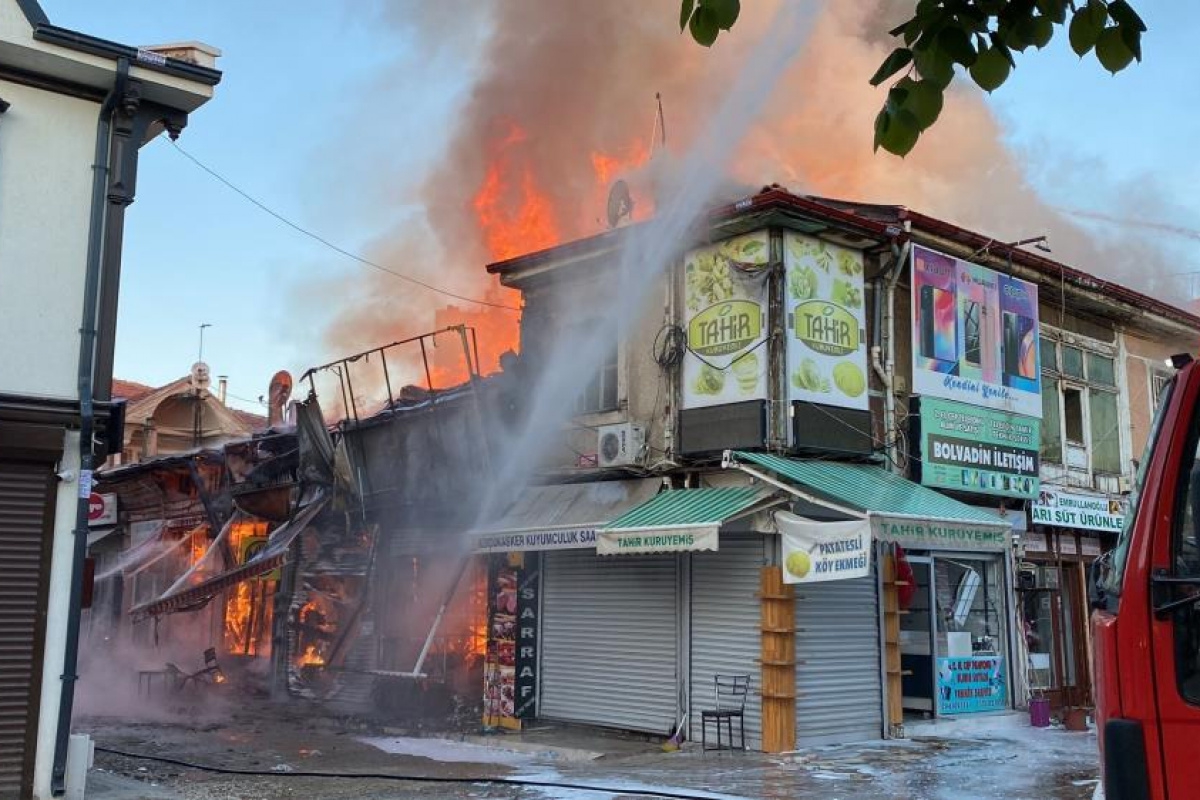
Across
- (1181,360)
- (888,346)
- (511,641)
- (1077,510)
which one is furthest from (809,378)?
(1181,360)

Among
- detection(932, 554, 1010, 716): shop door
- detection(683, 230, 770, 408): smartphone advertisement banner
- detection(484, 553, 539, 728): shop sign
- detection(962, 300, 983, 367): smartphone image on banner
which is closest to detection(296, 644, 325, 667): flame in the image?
detection(484, 553, 539, 728): shop sign

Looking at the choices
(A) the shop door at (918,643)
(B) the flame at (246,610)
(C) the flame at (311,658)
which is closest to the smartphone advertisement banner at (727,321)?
(A) the shop door at (918,643)

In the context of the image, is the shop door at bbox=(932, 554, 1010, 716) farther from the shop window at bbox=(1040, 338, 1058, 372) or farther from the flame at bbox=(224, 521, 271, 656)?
the flame at bbox=(224, 521, 271, 656)

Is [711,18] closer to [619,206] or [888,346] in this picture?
[888,346]

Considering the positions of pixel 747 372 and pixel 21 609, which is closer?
pixel 21 609

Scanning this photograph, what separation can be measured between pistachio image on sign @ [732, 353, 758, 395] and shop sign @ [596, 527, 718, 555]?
2.29 meters

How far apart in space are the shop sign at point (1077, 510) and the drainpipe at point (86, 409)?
1394cm

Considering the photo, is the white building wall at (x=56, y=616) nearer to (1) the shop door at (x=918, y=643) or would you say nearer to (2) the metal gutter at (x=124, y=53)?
(2) the metal gutter at (x=124, y=53)

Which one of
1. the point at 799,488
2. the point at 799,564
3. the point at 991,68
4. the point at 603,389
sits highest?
the point at 603,389

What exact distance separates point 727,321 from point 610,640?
4869mm

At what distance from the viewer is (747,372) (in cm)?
1425

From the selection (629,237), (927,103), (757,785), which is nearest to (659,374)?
(629,237)

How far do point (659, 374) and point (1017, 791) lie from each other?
723 cm

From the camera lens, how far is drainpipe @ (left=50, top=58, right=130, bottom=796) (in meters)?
9.59
